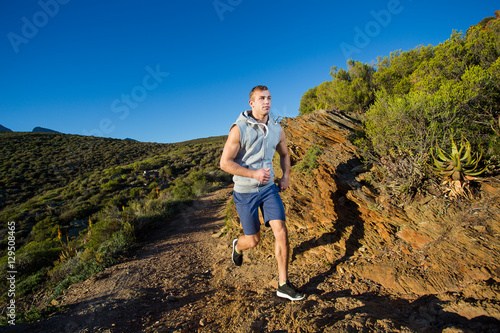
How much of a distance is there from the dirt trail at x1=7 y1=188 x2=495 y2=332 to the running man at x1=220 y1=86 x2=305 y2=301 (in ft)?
1.36

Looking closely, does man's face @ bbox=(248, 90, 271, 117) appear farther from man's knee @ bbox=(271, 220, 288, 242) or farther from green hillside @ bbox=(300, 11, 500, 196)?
green hillside @ bbox=(300, 11, 500, 196)

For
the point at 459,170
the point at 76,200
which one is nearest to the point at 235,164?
the point at 459,170

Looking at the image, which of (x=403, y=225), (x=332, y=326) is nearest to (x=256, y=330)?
(x=332, y=326)

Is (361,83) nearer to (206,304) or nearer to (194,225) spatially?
(194,225)

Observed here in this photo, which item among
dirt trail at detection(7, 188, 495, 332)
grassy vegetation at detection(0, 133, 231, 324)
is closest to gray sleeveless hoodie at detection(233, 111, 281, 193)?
dirt trail at detection(7, 188, 495, 332)

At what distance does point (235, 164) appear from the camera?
2521 mm

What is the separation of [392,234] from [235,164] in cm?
240

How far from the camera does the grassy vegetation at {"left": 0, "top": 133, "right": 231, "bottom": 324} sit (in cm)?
523

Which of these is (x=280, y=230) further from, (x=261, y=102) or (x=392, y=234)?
(x=392, y=234)

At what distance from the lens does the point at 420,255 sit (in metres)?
2.78

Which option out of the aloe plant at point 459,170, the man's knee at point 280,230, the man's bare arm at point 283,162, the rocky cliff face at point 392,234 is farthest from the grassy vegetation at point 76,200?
the aloe plant at point 459,170

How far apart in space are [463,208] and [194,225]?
642cm

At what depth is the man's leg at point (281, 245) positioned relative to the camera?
2.68 metres

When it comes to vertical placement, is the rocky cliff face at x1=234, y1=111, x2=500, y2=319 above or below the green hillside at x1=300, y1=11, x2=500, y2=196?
below
